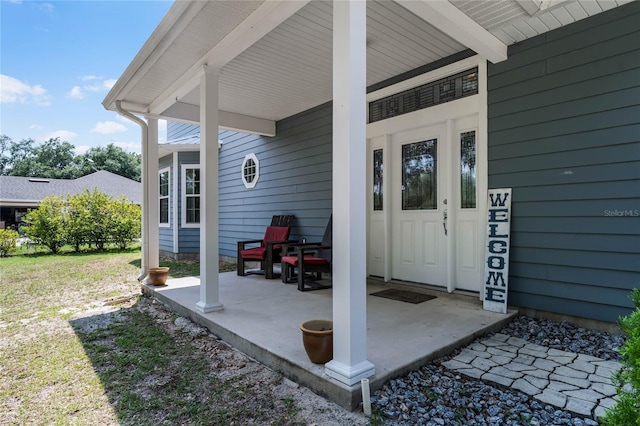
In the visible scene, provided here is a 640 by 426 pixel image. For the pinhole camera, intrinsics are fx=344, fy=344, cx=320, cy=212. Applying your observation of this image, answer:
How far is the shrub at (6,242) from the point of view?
9.86 metres

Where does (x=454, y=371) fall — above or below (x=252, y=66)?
below

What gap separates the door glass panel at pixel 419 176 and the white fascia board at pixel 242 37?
2.29m

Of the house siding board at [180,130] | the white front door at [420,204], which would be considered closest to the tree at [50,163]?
the house siding board at [180,130]

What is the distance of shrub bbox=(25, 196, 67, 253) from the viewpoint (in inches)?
399

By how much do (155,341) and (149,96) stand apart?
10.6 ft

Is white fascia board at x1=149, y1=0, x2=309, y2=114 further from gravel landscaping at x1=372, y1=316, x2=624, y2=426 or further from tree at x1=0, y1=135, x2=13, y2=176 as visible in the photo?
tree at x1=0, y1=135, x2=13, y2=176

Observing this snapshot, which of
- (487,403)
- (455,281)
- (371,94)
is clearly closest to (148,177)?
(371,94)

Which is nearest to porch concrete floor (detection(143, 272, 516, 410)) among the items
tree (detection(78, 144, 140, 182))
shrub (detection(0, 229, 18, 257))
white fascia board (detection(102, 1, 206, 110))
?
white fascia board (detection(102, 1, 206, 110))

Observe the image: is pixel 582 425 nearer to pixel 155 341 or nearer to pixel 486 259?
pixel 486 259

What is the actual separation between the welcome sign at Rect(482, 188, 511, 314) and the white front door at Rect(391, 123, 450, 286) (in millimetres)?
582

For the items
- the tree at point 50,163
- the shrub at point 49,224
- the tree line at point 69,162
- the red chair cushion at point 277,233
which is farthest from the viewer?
the tree line at point 69,162

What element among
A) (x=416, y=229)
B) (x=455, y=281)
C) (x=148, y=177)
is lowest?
(x=455, y=281)

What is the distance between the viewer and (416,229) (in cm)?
435

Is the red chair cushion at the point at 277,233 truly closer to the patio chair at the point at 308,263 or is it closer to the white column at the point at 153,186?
the patio chair at the point at 308,263
